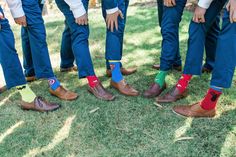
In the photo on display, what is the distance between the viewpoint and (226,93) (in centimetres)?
425

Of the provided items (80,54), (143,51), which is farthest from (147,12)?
(80,54)

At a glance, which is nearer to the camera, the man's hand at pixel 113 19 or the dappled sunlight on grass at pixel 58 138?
the dappled sunlight on grass at pixel 58 138

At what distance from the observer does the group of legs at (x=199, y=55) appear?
3428mm

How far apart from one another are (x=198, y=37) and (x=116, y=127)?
48.5 inches

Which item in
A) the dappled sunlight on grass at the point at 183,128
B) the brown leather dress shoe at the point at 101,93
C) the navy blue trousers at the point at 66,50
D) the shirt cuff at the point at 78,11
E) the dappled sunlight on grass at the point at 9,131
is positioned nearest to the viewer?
the dappled sunlight on grass at the point at 183,128

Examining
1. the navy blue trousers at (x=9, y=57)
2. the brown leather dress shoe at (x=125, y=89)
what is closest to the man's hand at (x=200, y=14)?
the brown leather dress shoe at (x=125, y=89)

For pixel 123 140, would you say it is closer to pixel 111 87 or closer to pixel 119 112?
pixel 119 112

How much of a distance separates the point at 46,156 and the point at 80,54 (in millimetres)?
1335

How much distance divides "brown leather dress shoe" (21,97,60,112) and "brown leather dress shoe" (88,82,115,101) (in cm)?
46

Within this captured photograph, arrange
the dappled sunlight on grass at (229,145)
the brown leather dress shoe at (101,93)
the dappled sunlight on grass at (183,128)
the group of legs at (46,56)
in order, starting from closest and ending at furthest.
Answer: the dappled sunlight on grass at (229,145) → the dappled sunlight on grass at (183,128) → the group of legs at (46,56) → the brown leather dress shoe at (101,93)

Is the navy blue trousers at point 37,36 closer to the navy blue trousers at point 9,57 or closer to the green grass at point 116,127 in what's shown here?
the navy blue trousers at point 9,57

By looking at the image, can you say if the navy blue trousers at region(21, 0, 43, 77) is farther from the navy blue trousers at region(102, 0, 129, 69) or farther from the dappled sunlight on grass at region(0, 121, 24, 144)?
the dappled sunlight on grass at region(0, 121, 24, 144)

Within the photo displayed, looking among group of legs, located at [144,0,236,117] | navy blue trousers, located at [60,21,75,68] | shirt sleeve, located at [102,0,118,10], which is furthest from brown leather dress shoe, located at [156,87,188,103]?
navy blue trousers, located at [60,21,75,68]

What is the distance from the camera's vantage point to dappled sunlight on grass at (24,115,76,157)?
3.39m
